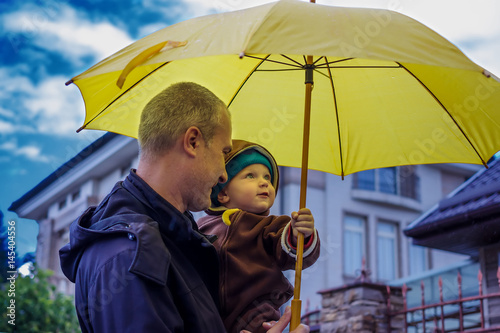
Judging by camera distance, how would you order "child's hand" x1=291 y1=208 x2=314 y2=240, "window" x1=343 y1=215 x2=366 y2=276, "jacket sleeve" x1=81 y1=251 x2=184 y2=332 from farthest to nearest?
"window" x1=343 y1=215 x2=366 y2=276 < "child's hand" x1=291 y1=208 x2=314 y2=240 < "jacket sleeve" x1=81 y1=251 x2=184 y2=332

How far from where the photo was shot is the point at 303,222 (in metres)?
2.91

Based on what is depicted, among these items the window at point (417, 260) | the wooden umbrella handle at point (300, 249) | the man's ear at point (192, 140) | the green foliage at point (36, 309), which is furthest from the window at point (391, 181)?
the man's ear at point (192, 140)

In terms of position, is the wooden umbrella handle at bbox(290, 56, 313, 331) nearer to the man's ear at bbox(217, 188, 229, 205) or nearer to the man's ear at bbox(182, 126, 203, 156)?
the man's ear at bbox(217, 188, 229, 205)

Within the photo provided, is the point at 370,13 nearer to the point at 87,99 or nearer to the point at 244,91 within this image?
the point at 244,91

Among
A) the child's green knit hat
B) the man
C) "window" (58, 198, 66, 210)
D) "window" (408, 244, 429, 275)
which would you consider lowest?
the man

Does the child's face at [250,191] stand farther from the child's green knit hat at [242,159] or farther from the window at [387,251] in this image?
the window at [387,251]

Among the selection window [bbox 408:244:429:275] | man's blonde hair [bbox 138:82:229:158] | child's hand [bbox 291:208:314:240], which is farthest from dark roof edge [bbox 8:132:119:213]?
man's blonde hair [bbox 138:82:229:158]

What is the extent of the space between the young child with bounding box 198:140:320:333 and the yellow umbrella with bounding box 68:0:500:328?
0.70ft

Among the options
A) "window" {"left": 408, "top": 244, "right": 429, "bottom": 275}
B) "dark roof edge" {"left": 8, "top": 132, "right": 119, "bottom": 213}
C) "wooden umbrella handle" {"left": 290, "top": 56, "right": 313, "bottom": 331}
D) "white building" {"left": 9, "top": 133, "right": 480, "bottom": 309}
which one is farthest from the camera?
"window" {"left": 408, "top": 244, "right": 429, "bottom": 275}

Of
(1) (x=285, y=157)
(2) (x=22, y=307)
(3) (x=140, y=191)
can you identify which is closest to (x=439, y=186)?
(2) (x=22, y=307)

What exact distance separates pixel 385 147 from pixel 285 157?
0.62 metres

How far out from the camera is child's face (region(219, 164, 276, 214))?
336cm

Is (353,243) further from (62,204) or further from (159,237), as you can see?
(159,237)

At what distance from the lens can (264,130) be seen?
12.7 ft
